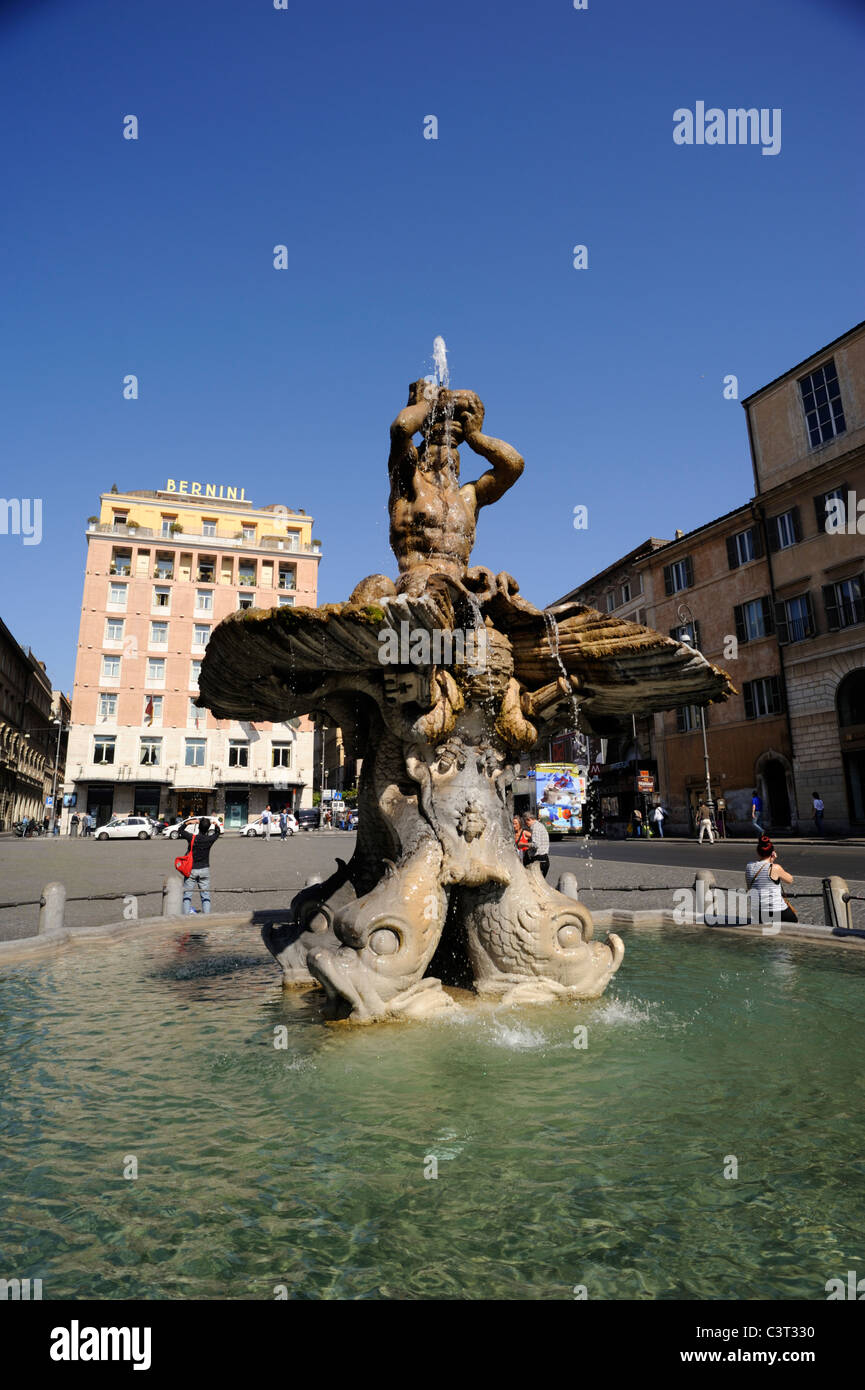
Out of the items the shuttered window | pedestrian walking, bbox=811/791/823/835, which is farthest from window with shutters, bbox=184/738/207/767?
pedestrian walking, bbox=811/791/823/835

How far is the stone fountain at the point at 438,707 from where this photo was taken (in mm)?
4496

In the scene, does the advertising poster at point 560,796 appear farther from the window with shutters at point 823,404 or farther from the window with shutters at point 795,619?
the window with shutters at point 823,404

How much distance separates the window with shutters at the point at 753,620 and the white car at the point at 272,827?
2544cm

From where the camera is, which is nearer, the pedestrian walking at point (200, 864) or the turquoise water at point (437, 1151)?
the turquoise water at point (437, 1151)

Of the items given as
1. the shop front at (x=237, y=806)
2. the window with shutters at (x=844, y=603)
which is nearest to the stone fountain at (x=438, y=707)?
the window with shutters at (x=844, y=603)

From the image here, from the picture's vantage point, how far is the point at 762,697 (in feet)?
105

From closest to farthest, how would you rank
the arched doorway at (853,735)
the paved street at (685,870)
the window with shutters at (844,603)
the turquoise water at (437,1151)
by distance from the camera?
the turquoise water at (437,1151) < the paved street at (685,870) < the arched doorway at (853,735) < the window with shutters at (844,603)

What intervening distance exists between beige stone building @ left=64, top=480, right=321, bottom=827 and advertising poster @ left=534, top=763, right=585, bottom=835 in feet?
64.3

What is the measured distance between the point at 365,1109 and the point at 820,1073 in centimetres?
201

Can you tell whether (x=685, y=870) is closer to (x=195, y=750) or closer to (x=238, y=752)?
(x=238, y=752)

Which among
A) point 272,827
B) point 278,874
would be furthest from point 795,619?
point 272,827

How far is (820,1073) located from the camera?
131 inches

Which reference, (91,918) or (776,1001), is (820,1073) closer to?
(776,1001)

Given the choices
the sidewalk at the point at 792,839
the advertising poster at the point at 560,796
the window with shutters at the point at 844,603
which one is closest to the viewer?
the sidewalk at the point at 792,839
